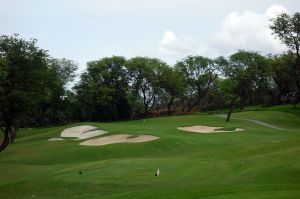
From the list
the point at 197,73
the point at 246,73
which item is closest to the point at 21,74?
the point at 246,73

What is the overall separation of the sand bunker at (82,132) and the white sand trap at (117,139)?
3.88 meters

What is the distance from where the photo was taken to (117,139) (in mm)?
46000

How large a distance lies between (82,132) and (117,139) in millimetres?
11723

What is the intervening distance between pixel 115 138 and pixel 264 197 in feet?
109

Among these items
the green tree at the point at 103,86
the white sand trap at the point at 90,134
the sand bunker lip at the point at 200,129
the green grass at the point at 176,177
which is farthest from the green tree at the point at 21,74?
the green tree at the point at 103,86

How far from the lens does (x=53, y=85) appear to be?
136 ft

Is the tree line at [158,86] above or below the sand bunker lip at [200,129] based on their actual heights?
above

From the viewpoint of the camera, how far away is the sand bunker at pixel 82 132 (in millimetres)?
52013

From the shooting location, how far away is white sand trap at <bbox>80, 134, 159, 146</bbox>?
1722 inches

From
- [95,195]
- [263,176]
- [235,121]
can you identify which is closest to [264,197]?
[263,176]

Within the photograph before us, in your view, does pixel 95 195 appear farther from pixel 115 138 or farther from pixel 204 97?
pixel 204 97

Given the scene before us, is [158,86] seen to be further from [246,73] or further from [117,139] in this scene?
[117,139]

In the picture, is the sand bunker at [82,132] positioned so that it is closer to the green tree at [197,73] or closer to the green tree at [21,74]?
the green tree at [21,74]

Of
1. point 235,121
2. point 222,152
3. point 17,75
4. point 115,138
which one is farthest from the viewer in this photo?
point 235,121
